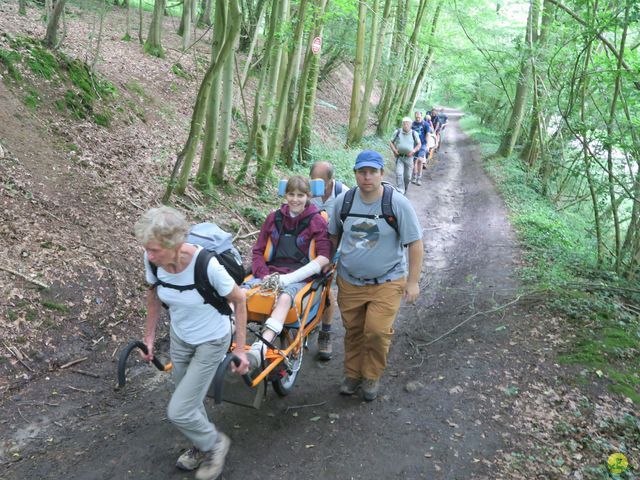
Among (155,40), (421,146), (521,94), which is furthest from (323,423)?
(521,94)

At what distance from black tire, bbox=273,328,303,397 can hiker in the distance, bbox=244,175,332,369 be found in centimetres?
52

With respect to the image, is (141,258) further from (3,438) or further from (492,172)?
(492,172)

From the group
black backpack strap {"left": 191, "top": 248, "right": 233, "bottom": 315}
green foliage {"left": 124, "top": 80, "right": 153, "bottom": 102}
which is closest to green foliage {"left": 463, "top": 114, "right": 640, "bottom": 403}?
black backpack strap {"left": 191, "top": 248, "right": 233, "bottom": 315}

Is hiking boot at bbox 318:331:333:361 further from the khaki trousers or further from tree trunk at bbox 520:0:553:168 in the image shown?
tree trunk at bbox 520:0:553:168

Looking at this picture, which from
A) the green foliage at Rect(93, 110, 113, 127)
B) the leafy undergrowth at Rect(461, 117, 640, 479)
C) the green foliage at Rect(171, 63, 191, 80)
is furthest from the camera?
the green foliage at Rect(171, 63, 191, 80)

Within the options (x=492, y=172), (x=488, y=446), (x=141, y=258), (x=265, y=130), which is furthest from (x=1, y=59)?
(x=492, y=172)

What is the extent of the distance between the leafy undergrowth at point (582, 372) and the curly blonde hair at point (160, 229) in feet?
10.6

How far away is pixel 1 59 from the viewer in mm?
7992

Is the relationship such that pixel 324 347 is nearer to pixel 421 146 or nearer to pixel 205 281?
pixel 205 281

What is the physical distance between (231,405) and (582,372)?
12.4ft

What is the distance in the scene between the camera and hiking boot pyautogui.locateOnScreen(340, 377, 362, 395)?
4898 millimetres

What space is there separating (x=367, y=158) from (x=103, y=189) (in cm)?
482

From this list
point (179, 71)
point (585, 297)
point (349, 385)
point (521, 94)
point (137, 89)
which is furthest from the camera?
point (521, 94)

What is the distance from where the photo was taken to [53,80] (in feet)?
28.2
